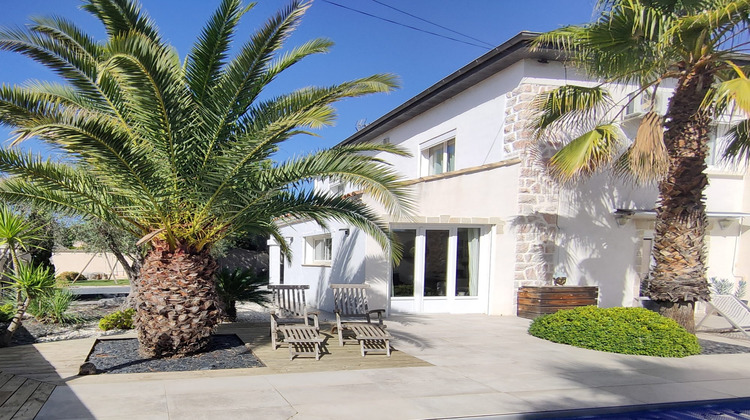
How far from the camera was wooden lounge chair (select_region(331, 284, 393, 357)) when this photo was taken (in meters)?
8.41

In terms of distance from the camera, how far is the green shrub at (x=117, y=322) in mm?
10258

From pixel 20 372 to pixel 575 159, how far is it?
8913mm

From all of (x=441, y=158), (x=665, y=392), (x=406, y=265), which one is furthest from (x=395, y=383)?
(x=441, y=158)

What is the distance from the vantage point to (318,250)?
17.1m

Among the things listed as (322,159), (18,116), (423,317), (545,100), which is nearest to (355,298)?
(423,317)

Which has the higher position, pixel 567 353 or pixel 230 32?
pixel 230 32

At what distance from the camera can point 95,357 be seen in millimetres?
7613

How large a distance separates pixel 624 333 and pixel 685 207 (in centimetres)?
256

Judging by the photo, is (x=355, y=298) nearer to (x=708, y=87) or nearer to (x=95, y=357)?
(x=95, y=357)

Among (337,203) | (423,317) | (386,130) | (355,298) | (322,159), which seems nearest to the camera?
(322,159)

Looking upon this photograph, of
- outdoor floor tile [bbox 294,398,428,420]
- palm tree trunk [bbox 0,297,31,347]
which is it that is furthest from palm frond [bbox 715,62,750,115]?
palm tree trunk [bbox 0,297,31,347]

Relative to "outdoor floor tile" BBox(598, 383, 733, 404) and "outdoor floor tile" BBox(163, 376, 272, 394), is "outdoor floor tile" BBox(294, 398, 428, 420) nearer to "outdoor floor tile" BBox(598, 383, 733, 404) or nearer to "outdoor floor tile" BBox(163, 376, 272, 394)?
"outdoor floor tile" BBox(163, 376, 272, 394)

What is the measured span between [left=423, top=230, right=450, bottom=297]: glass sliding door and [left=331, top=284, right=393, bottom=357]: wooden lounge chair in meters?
2.22

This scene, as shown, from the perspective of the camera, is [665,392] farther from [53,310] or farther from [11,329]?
[53,310]
